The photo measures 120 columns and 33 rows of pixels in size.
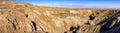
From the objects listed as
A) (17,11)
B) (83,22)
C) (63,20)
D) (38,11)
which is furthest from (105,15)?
(17,11)

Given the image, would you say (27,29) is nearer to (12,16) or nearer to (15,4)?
(12,16)

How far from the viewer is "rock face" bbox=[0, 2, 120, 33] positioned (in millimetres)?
66812

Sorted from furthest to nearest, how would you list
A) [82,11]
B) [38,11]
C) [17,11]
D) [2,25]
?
1. [82,11]
2. [38,11]
3. [17,11]
4. [2,25]

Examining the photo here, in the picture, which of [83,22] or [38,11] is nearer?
[38,11]

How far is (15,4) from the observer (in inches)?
3310

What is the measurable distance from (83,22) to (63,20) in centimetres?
594

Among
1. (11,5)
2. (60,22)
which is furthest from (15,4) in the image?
(60,22)

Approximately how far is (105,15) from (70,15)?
8.75 m

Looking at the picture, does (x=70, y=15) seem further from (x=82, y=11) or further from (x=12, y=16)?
(x=12, y=16)

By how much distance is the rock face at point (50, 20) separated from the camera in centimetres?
6681

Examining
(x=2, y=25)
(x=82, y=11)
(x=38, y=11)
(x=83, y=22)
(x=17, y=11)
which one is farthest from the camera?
(x=82, y=11)

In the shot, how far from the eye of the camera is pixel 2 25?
66062mm

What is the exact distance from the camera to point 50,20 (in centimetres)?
8050

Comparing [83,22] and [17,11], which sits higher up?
[17,11]
